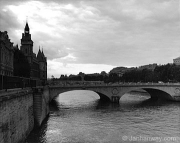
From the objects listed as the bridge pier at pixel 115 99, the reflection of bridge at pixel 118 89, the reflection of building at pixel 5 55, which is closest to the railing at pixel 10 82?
the reflection of building at pixel 5 55

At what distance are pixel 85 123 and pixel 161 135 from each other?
10.7 meters

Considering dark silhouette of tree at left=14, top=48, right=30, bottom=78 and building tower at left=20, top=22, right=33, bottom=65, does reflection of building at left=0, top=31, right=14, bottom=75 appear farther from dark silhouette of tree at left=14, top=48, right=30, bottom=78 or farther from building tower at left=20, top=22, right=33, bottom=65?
A: building tower at left=20, top=22, right=33, bottom=65

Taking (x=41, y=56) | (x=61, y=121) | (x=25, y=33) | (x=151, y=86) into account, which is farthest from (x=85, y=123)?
(x=41, y=56)

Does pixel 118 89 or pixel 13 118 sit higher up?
pixel 118 89

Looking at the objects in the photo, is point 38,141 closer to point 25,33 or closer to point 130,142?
point 130,142

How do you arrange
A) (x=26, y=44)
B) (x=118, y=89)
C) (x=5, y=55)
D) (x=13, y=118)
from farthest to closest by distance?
(x=26, y=44)
(x=118, y=89)
(x=5, y=55)
(x=13, y=118)

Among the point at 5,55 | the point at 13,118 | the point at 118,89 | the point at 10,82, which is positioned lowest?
the point at 13,118

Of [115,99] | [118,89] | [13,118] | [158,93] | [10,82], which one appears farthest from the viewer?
[158,93]

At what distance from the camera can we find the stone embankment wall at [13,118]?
15.2 m

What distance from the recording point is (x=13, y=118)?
18.0 m

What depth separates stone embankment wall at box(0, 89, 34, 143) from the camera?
1516 cm

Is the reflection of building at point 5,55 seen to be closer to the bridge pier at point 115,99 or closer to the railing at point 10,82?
the railing at point 10,82

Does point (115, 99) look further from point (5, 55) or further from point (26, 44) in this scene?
point (26, 44)

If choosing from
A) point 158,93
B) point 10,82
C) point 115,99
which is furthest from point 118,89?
point 10,82
